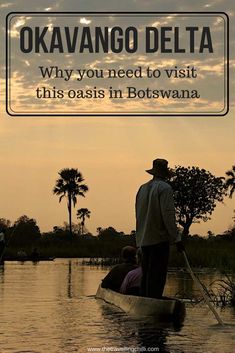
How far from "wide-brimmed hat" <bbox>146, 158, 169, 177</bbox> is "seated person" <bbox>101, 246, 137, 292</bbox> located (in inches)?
105

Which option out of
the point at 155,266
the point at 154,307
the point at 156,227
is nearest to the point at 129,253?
the point at 155,266

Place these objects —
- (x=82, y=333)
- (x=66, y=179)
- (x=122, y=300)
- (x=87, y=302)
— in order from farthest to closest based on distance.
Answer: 1. (x=66, y=179)
2. (x=87, y=302)
3. (x=122, y=300)
4. (x=82, y=333)

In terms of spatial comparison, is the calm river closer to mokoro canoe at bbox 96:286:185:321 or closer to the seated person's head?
mokoro canoe at bbox 96:286:185:321

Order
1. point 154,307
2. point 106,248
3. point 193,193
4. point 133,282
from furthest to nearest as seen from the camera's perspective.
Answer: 1. point 193,193
2. point 106,248
3. point 133,282
4. point 154,307

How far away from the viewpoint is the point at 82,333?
30.8ft

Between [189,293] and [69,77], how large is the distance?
5.04 m

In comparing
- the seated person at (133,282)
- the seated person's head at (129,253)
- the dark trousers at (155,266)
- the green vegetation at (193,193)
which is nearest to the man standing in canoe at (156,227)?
the dark trousers at (155,266)

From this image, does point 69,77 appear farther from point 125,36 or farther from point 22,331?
point 22,331

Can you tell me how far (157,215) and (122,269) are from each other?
3.29m

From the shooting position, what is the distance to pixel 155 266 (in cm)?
1101

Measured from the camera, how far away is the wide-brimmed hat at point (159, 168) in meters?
11.1

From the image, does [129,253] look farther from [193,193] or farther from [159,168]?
Result: [193,193]

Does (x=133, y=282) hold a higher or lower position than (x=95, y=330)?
higher

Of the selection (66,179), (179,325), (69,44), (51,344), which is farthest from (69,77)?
(66,179)
